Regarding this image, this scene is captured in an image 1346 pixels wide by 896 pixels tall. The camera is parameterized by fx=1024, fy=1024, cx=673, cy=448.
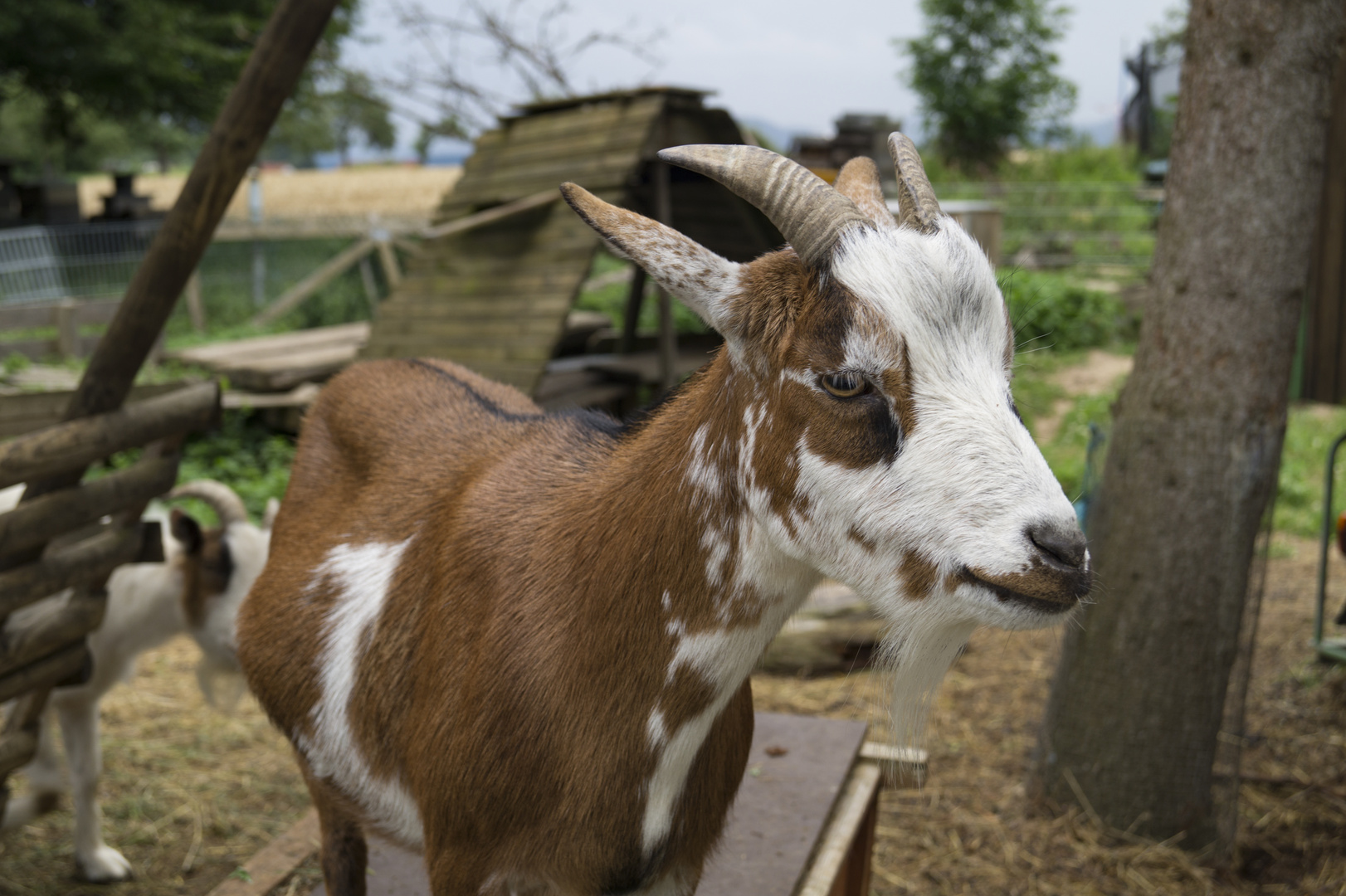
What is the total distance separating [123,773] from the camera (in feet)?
14.1

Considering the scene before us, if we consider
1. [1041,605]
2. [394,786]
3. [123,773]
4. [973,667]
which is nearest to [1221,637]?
[973,667]

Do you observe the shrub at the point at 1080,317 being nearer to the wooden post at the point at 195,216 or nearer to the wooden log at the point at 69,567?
the wooden post at the point at 195,216

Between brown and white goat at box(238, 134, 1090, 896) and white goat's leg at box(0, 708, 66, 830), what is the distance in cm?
192

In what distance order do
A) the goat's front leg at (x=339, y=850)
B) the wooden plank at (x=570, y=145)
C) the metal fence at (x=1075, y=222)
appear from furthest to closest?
the metal fence at (x=1075, y=222) → the wooden plank at (x=570, y=145) → the goat's front leg at (x=339, y=850)

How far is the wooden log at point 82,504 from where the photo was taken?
2826 mm

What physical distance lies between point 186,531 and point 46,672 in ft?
2.64

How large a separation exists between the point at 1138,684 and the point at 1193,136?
1799 millimetres

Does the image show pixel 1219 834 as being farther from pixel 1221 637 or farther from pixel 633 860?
pixel 633 860

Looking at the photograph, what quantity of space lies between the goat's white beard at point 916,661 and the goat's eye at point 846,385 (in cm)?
34

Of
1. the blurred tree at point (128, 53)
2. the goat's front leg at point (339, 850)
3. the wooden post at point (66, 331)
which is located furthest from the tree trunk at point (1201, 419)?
the blurred tree at point (128, 53)

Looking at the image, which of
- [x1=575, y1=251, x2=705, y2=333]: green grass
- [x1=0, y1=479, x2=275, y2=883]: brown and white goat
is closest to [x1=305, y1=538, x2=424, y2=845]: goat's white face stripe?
[x1=0, y1=479, x2=275, y2=883]: brown and white goat

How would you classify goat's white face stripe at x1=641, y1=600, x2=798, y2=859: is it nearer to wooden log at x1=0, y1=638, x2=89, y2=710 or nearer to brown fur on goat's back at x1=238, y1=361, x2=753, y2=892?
brown fur on goat's back at x1=238, y1=361, x2=753, y2=892

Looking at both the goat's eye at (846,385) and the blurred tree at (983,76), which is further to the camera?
the blurred tree at (983,76)

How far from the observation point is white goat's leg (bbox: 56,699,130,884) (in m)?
3.57
